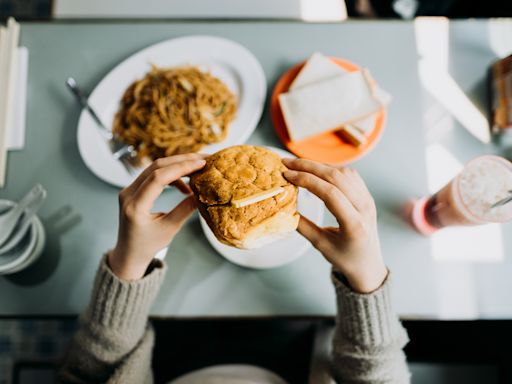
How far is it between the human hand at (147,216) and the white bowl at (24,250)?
0.95ft

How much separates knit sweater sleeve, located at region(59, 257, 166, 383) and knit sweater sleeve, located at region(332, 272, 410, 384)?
49 cm

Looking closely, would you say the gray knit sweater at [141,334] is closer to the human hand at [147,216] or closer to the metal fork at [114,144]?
the human hand at [147,216]

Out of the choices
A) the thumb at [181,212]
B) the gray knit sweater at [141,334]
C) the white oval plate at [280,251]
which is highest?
the thumb at [181,212]

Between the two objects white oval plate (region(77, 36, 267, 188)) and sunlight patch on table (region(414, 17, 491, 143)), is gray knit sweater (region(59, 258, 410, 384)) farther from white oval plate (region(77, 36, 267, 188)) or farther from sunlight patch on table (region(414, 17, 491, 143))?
sunlight patch on table (region(414, 17, 491, 143))

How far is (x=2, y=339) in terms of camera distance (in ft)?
6.52

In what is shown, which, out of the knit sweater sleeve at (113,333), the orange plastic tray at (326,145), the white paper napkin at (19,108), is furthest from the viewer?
the white paper napkin at (19,108)

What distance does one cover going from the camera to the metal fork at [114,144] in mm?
1176

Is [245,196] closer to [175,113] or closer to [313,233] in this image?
[313,233]

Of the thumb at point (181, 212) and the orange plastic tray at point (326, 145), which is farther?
the orange plastic tray at point (326, 145)

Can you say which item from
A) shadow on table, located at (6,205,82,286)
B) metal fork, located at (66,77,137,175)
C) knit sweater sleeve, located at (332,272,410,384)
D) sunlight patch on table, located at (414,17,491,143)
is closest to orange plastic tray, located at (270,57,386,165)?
sunlight patch on table, located at (414,17,491,143)

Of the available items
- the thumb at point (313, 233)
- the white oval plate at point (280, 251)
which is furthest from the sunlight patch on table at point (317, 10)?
the thumb at point (313, 233)

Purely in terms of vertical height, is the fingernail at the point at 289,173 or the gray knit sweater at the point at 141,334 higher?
the fingernail at the point at 289,173

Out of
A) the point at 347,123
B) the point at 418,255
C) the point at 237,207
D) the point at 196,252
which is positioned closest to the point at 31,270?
the point at 196,252

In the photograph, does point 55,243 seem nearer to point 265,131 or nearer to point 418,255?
point 265,131
